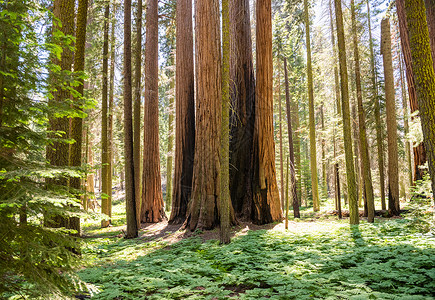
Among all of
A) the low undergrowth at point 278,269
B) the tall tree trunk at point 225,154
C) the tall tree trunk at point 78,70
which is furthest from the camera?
the tall tree trunk at point 225,154

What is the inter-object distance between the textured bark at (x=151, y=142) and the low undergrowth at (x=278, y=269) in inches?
188

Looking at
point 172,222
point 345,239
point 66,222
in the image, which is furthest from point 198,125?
point 345,239

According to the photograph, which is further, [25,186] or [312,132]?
[312,132]

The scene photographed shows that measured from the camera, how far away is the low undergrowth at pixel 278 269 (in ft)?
11.2

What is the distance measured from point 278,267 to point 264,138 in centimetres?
551

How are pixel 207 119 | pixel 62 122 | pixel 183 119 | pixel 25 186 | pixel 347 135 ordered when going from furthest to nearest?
pixel 183 119 → pixel 207 119 → pixel 347 135 → pixel 62 122 → pixel 25 186

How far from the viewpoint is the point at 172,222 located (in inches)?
398

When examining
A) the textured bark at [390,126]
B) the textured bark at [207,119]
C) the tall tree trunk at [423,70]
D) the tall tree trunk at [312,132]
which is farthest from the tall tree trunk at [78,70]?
the tall tree trunk at [312,132]

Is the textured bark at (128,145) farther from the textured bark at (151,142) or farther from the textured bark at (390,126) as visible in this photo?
the textured bark at (390,126)

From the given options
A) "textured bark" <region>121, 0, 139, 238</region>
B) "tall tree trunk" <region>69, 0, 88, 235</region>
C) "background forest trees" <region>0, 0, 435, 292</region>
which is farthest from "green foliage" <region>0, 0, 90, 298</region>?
"textured bark" <region>121, 0, 139, 238</region>

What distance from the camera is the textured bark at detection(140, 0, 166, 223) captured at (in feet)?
38.3

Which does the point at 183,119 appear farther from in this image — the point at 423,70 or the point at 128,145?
the point at 423,70

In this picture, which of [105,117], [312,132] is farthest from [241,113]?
[312,132]

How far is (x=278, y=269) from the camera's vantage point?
4.38m
